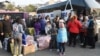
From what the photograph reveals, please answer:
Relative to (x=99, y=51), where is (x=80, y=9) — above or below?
above

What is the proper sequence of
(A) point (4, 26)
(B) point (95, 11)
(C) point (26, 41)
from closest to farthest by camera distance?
(C) point (26, 41) < (A) point (4, 26) < (B) point (95, 11)

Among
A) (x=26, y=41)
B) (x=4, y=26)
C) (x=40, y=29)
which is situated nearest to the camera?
(x=26, y=41)

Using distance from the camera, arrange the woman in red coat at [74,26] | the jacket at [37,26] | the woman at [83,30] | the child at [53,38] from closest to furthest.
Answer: the child at [53,38] → the woman in red coat at [74,26] → the woman at [83,30] → the jacket at [37,26]

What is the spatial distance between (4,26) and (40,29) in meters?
3.90

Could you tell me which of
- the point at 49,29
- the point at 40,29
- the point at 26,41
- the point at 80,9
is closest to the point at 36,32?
the point at 40,29

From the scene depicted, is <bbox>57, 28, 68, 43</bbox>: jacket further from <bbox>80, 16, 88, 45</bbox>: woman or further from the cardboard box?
<bbox>80, 16, 88, 45</bbox>: woman

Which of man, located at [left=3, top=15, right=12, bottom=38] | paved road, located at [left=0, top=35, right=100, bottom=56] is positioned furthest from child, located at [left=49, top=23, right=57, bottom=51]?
man, located at [left=3, top=15, right=12, bottom=38]

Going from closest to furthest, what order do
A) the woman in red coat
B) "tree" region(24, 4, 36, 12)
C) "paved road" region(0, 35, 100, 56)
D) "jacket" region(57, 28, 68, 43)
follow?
"jacket" region(57, 28, 68, 43) → "paved road" region(0, 35, 100, 56) → the woman in red coat → "tree" region(24, 4, 36, 12)

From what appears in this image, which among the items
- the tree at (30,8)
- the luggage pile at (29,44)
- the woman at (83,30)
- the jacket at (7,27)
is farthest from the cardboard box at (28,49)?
the tree at (30,8)

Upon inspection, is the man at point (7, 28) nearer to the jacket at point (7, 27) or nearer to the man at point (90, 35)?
the jacket at point (7, 27)

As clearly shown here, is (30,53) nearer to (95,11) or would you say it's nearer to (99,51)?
(99,51)

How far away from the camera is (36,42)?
44.5 ft

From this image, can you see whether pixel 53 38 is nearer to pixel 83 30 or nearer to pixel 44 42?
pixel 44 42

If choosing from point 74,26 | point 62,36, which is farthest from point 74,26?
point 62,36
